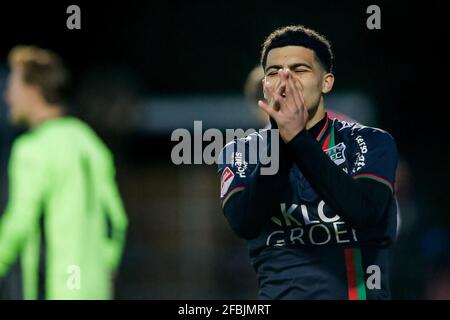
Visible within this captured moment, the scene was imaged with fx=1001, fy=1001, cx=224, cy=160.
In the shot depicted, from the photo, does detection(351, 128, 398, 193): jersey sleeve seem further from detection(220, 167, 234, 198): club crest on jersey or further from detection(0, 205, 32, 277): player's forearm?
detection(0, 205, 32, 277): player's forearm

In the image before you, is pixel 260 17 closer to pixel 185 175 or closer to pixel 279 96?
pixel 185 175

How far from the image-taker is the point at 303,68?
384 centimetres

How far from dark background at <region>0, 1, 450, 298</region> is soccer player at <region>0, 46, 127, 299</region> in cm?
418

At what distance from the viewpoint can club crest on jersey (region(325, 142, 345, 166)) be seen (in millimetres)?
3887

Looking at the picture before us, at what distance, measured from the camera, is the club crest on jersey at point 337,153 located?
3.89 metres

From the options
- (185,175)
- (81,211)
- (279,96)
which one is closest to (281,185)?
(279,96)

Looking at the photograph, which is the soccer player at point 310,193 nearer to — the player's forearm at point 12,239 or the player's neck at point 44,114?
the player's forearm at point 12,239

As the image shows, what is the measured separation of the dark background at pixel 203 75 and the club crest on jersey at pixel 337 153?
20.7ft

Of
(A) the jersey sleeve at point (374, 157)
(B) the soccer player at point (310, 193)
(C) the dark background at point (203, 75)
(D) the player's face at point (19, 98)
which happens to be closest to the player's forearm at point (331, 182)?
(B) the soccer player at point (310, 193)

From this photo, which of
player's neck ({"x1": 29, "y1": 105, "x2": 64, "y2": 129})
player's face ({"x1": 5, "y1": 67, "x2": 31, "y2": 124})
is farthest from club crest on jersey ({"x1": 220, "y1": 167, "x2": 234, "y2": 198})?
player's face ({"x1": 5, "y1": 67, "x2": 31, "y2": 124})

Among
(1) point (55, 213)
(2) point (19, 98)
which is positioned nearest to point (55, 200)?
(1) point (55, 213)

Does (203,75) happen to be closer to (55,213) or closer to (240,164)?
(55,213)

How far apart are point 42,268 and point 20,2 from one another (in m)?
5.90

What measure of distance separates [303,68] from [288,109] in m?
0.33
